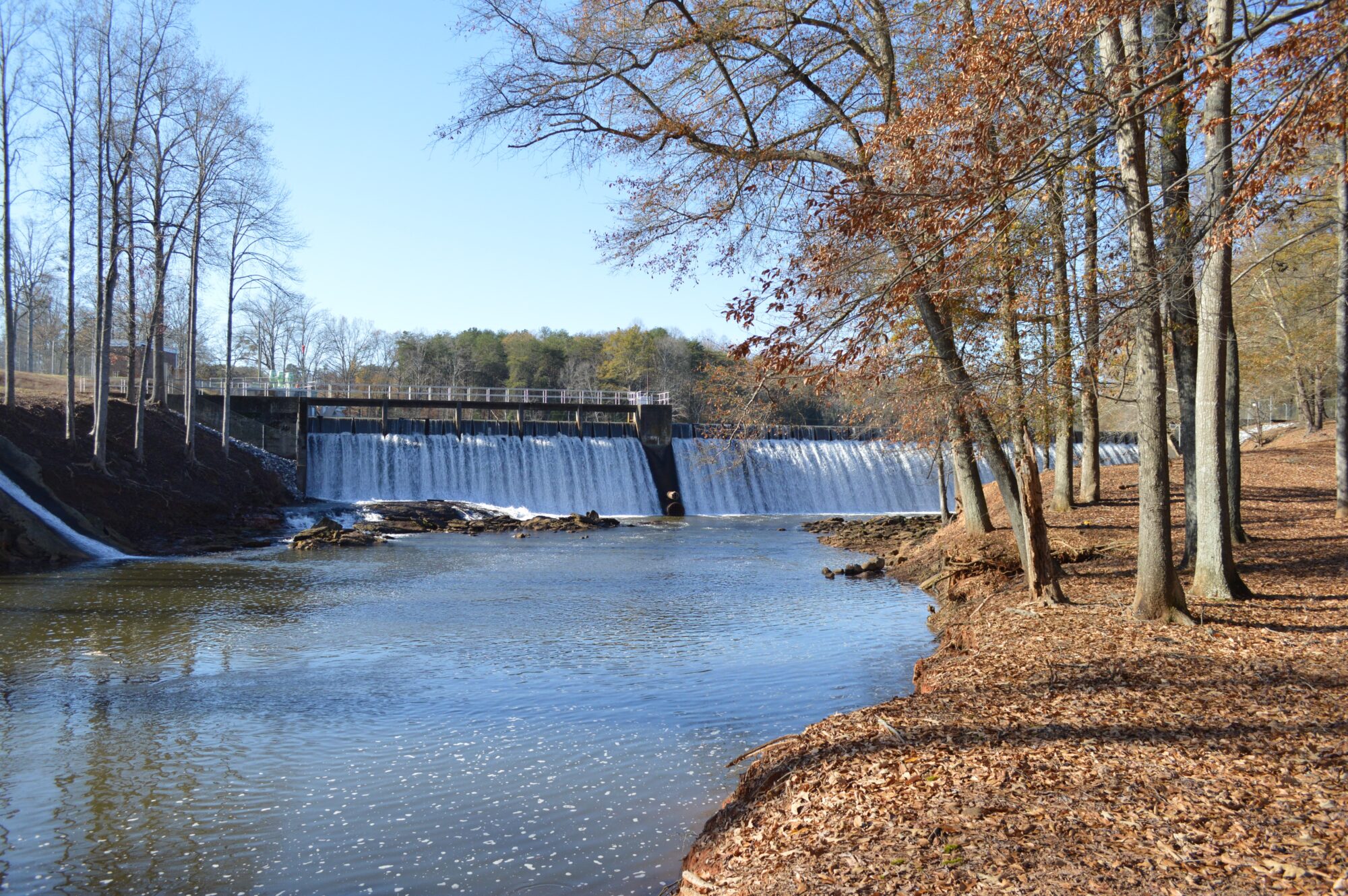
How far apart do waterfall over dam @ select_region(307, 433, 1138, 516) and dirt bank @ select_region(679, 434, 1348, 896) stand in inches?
963

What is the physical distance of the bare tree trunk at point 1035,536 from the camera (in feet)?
30.9

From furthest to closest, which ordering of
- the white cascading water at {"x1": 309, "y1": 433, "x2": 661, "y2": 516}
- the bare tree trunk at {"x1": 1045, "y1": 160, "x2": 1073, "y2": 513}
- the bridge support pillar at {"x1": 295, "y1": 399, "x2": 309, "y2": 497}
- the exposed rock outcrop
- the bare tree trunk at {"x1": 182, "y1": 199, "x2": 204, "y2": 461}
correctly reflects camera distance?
the white cascading water at {"x1": 309, "y1": 433, "x2": 661, "y2": 516}, the bridge support pillar at {"x1": 295, "y1": 399, "x2": 309, "y2": 497}, the bare tree trunk at {"x1": 182, "y1": 199, "x2": 204, "y2": 461}, the exposed rock outcrop, the bare tree trunk at {"x1": 1045, "y1": 160, "x2": 1073, "y2": 513}

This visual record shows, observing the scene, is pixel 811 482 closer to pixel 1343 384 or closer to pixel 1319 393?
pixel 1319 393

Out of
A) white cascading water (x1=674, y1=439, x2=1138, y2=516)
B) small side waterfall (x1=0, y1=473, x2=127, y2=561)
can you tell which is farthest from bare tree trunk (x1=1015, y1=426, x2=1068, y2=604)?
white cascading water (x1=674, y1=439, x2=1138, y2=516)

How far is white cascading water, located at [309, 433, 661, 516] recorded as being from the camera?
1289 inches

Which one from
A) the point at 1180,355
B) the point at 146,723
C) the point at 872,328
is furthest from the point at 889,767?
the point at 1180,355

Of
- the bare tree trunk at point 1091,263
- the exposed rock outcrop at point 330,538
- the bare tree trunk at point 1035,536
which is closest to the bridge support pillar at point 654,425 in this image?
the exposed rock outcrop at point 330,538

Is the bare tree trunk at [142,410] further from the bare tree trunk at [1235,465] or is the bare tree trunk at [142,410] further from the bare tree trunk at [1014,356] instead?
the bare tree trunk at [1235,465]

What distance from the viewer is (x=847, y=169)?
9281 mm

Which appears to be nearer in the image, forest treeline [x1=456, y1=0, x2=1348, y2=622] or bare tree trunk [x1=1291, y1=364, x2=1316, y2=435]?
forest treeline [x1=456, y1=0, x2=1348, y2=622]

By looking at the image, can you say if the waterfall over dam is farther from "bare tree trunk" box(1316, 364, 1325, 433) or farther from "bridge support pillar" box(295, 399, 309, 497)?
"bare tree trunk" box(1316, 364, 1325, 433)

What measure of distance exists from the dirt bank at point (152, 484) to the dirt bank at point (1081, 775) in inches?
666

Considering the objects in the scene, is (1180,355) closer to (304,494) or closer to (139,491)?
(139,491)

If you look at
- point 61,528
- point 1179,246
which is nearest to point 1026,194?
point 1179,246
